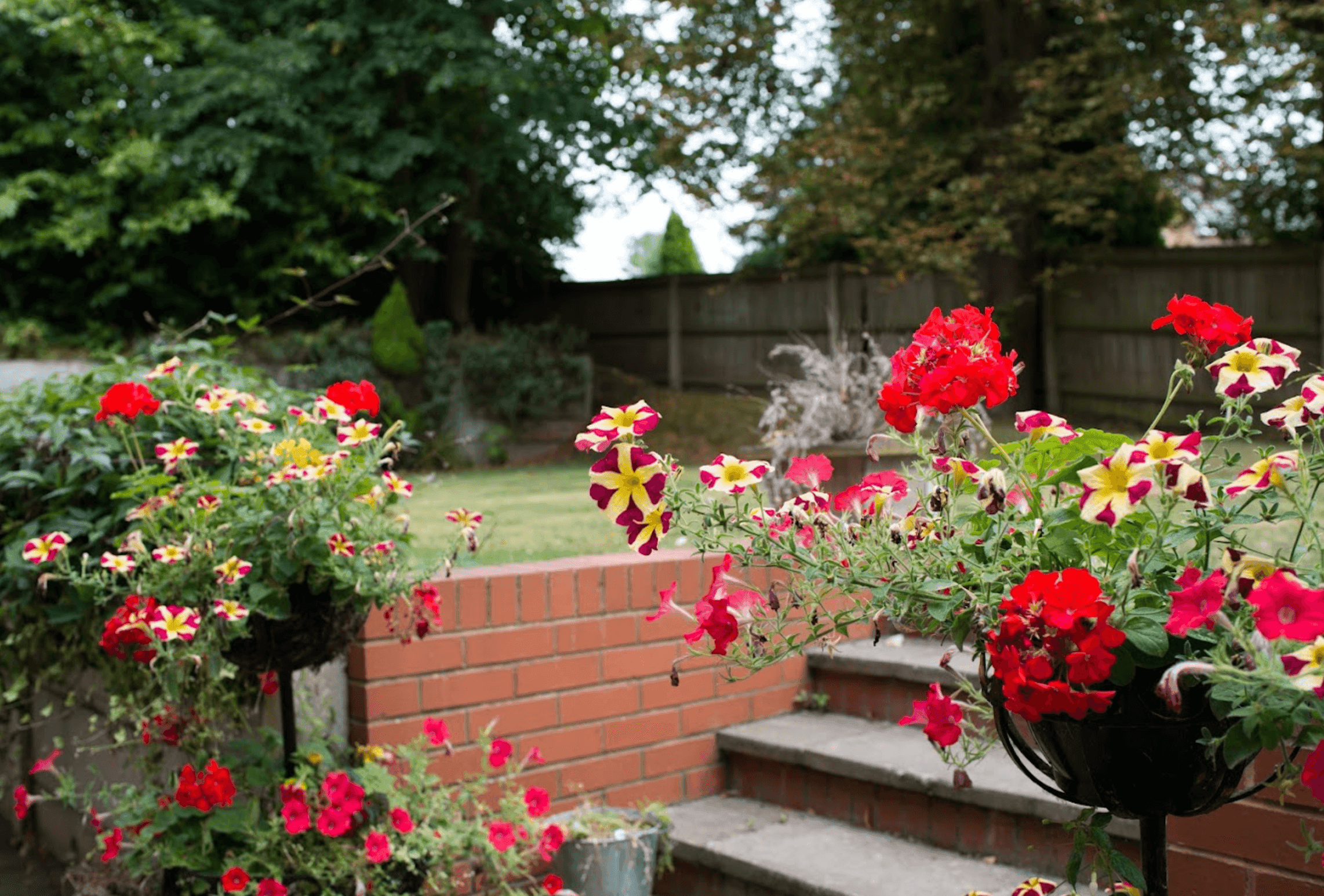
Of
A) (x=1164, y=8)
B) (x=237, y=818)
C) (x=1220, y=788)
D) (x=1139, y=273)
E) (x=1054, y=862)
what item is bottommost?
(x=1054, y=862)

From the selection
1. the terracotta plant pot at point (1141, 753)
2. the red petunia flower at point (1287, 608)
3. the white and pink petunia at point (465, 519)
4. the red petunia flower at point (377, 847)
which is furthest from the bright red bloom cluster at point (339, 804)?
the red petunia flower at point (1287, 608)

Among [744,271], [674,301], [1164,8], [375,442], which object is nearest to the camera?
[375,442]

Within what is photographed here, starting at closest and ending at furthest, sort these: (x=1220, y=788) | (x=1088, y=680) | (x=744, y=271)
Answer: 1. (x=1088, y=680)
2. (x=1220, y=788)
3. (x=744, y=271)

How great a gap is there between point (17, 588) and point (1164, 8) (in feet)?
30.5

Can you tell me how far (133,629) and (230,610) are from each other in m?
0.16

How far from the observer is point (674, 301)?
537 inches

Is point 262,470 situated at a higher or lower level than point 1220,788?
higher

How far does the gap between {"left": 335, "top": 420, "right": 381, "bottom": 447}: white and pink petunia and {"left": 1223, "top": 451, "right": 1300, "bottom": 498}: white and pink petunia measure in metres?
1.48

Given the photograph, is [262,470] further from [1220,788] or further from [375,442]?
[1220,788]

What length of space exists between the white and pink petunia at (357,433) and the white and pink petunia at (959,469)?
1.20 m

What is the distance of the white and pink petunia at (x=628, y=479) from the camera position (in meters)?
1.21

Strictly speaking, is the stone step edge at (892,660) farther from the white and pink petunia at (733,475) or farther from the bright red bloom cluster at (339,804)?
the white and pink petunia at (733,475)

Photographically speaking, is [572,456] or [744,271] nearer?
[572,456]

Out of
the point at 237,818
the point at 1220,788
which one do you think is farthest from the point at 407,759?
the point at 1220,788
